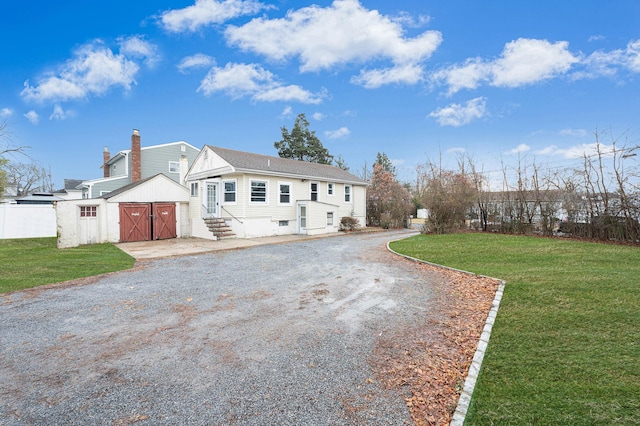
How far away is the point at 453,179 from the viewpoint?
17.0 metres

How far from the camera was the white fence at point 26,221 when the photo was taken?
16234mm

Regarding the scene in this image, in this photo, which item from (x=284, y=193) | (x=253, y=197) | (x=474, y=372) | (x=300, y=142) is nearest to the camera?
(x=474, y=372)

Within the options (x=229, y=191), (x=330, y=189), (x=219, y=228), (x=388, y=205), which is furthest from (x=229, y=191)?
(x=388, y=205)

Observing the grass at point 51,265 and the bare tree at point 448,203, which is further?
the bare tree at point 448,203

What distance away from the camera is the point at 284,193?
17.4 meters

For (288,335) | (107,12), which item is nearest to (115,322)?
(288,335)

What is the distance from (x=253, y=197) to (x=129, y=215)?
251 inches

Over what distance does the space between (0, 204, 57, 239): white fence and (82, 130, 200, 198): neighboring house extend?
3.91 meters

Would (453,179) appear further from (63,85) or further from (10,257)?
(63,85)

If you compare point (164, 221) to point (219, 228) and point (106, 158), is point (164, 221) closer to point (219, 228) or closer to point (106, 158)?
point (219, 228)

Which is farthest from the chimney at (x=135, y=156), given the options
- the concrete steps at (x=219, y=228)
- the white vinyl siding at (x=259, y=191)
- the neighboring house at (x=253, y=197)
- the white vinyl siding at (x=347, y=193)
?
the white vinyl siding at (x=347, y=193)

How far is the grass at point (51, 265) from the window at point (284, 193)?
835 cm

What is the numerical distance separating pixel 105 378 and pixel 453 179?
1764 cm

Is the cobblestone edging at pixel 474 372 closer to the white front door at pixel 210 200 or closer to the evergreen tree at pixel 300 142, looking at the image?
the white front door at pixel 210 200
